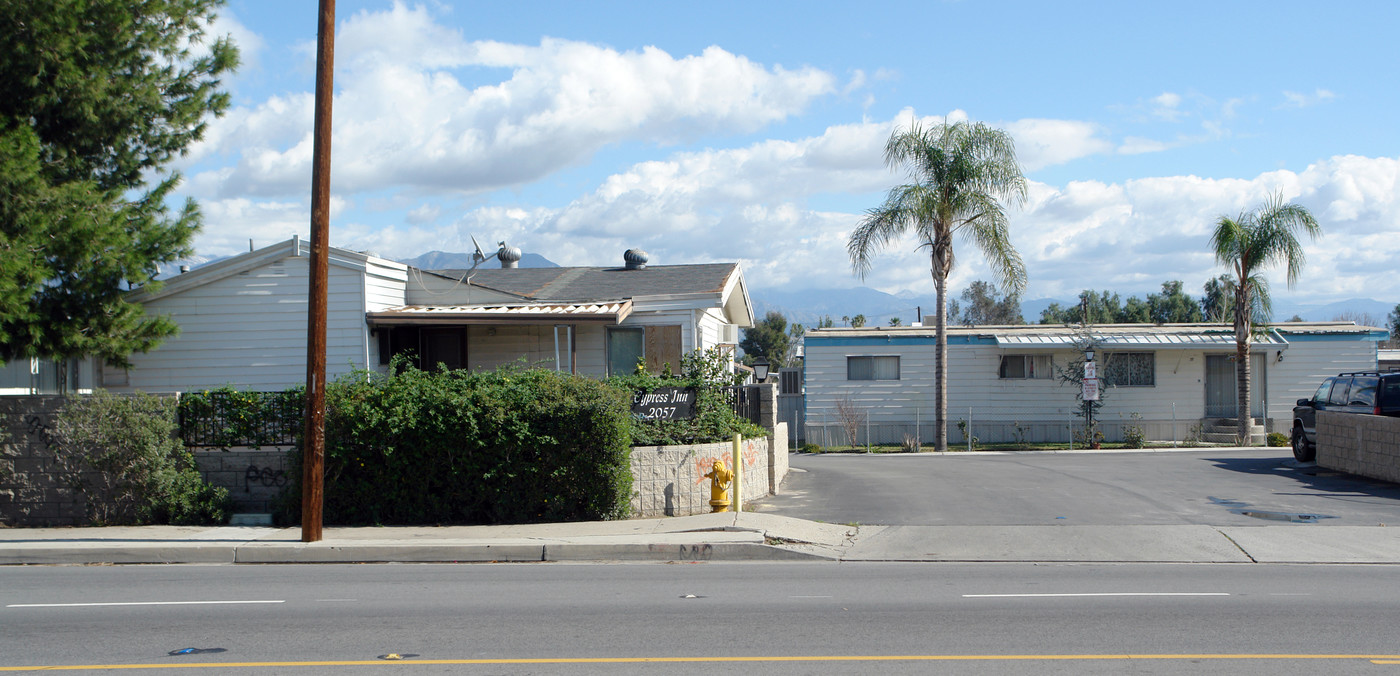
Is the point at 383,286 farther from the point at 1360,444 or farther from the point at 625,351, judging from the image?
the point at 1360,444

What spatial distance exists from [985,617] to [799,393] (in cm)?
2593

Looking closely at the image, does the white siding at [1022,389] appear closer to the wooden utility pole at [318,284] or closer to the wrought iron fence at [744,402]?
the wrought iron fence at [744,402]

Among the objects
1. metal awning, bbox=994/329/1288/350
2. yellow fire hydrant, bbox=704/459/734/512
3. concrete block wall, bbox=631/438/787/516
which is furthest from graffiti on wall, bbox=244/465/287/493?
metal awning, bbox=994/329/1288/350

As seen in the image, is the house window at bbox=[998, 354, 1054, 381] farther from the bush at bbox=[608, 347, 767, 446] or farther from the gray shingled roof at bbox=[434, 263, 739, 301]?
the bush at bbox=[608, 347, 767, 446]

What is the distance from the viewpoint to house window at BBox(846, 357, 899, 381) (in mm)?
29406

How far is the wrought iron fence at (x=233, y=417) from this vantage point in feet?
45.9

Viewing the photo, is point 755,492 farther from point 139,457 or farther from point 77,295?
point 77,295

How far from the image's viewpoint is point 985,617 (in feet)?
26.7

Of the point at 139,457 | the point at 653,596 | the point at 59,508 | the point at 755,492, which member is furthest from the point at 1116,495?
the point at 59,508

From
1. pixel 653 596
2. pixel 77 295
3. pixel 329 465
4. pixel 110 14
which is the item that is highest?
pixel 110 14

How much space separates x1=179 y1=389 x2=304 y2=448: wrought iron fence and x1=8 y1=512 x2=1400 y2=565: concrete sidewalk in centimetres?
144

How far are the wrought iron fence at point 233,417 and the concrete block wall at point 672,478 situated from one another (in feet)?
16.3

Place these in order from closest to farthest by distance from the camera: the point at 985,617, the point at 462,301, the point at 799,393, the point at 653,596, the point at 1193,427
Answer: the point at 985,617 < the point at 653,596 < the point at 462,301 < the point at 1193,427 < the point at 799,393

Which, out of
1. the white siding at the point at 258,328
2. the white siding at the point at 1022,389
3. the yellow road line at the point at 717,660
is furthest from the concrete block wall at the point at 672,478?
the white siding at the point at 1022,389
